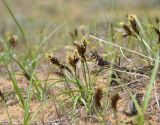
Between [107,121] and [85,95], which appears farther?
[85,95]

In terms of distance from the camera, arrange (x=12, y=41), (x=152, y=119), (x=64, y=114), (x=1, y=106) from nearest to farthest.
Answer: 1. (x=152, y=119)
2. (x=64, y=114)
3. (x=1, y=106)
4. (x=12, y=41)

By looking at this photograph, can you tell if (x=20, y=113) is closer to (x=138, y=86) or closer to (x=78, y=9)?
(x=138, y=86)

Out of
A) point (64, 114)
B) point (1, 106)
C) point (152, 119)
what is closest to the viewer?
point (152, 119)

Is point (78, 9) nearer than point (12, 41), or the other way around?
point (12, 41)

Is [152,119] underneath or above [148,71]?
underneath

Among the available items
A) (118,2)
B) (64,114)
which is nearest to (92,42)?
(64,114)

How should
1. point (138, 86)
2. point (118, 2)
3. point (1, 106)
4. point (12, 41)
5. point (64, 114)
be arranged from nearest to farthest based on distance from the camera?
point (64, 114) < point (138, 86) < point (1, 106) < point (12, 41) < point (118, 2)

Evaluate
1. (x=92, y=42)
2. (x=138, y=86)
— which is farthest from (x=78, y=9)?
(x=138, y=86)

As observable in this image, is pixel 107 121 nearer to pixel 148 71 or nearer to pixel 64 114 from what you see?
pixel 64 114

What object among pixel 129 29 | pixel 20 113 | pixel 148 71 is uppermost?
pixel 129 29
